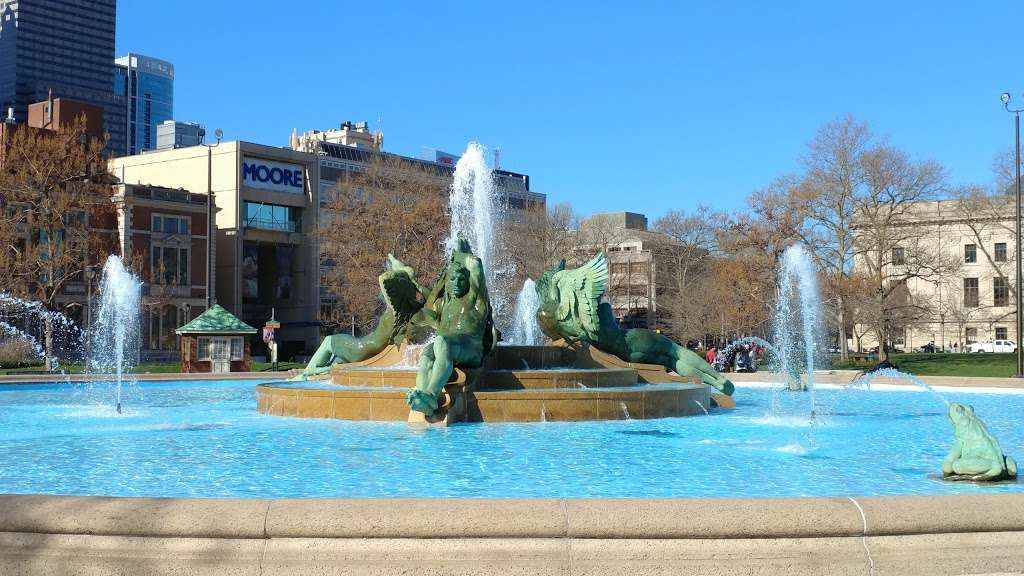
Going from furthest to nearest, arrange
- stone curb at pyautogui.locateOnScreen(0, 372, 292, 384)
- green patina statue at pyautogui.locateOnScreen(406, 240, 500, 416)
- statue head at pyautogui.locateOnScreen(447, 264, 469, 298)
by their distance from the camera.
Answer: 1. stone curb at pyautogui.locateOnScreen(0, 372, 292, 384)
2. statue head at pyautogui.locateOnScreen(447, 264, 469, 298)
3. green patina statue at pyautogui.locateOnScreen(406, 240, 500, 416)

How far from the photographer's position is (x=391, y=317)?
18.7 m

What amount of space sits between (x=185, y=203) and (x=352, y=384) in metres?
49.9

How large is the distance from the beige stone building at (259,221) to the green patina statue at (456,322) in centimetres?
5300

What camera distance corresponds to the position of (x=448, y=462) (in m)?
10.9

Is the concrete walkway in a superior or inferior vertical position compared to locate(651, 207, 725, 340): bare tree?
inferior

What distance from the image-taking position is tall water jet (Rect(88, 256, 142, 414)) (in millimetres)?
41594

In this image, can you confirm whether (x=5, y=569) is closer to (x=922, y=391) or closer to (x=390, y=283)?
(x=390, y=283)

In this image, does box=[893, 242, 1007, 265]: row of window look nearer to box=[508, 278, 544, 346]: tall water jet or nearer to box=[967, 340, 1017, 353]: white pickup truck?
box=[967, 340, 1017, 353]: white pickup truck

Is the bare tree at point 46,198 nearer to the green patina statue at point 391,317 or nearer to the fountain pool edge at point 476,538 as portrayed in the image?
the green patina statue at point 391,317

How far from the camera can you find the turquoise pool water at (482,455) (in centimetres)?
912

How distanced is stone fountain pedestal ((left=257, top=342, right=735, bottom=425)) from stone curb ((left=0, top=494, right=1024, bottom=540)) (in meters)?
8.85

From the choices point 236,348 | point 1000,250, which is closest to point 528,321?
point 236,348

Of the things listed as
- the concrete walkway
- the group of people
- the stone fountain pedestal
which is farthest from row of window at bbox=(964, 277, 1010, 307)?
the stone fountain pedestal

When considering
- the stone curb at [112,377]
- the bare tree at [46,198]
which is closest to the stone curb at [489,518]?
the stone curb at [112,377]
